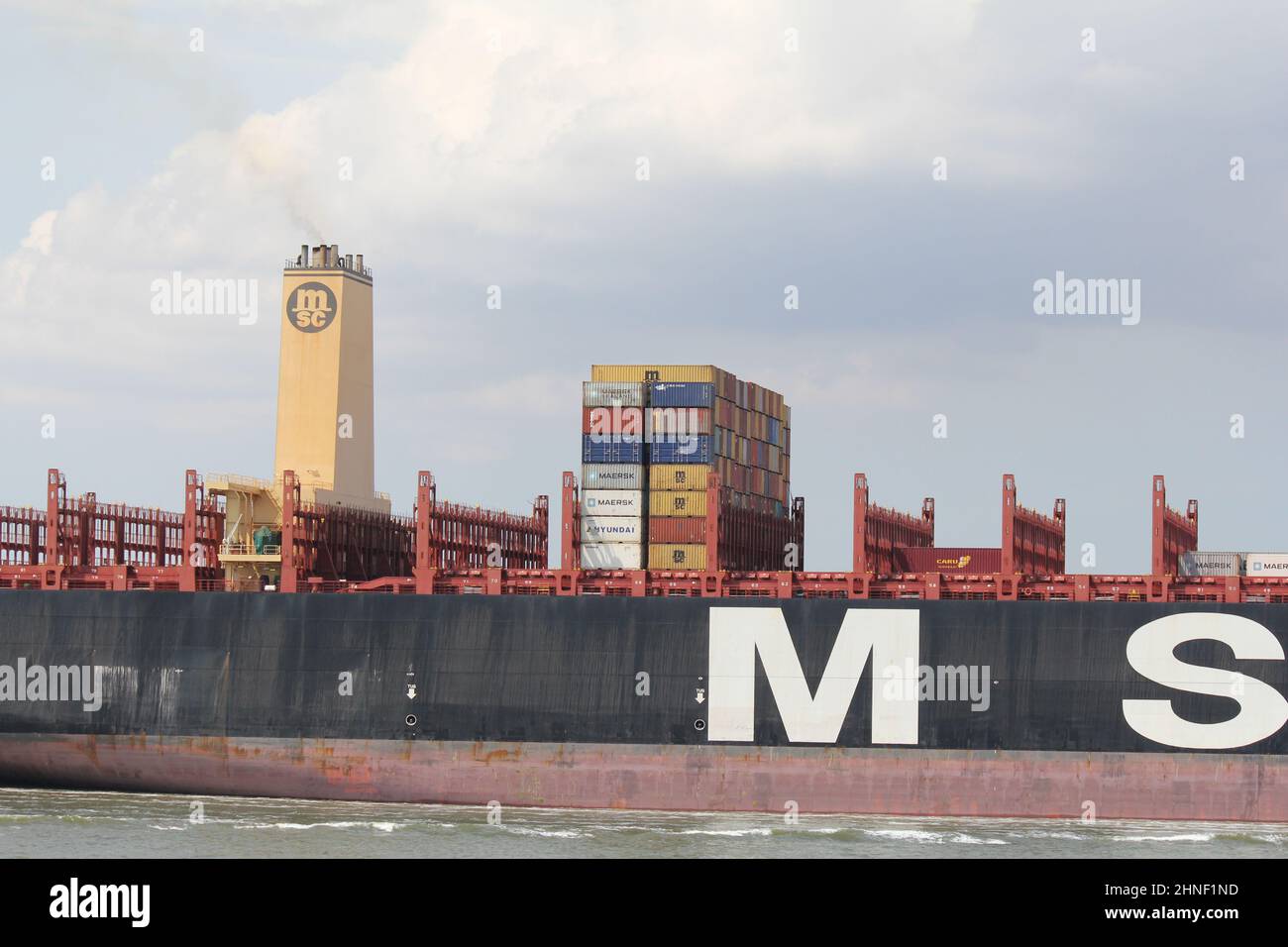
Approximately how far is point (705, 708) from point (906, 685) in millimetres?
5854

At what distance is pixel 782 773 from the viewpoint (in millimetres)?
49750

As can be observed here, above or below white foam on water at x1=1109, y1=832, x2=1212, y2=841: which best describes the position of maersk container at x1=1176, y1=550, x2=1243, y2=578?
above

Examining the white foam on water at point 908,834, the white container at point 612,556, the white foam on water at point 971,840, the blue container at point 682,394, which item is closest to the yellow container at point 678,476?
the white container at point 612,556

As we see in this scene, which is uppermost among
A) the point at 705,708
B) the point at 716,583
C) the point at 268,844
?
the point at 716,583

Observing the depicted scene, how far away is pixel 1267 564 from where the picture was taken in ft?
181

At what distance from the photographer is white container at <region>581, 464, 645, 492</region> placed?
57.0 m

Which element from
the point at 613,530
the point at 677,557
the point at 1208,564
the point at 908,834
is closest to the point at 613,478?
the point at 613,530

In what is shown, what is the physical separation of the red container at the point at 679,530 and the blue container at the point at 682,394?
3849 mm

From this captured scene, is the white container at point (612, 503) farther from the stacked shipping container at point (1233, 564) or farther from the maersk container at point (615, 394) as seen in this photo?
the stacked shipping container at point (1233, 564)

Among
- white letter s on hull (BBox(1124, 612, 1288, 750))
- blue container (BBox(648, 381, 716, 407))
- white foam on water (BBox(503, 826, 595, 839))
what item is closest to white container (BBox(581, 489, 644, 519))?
blue container (BBox(648, 381, 716, 407))

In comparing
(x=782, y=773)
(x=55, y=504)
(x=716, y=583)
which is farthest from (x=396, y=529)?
(x=782, y=773)

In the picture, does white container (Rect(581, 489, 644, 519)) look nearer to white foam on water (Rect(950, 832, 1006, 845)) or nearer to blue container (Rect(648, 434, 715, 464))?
blue container (Rect(648, 434, 715, 464))

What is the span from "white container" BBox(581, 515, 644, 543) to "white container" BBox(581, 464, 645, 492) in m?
1.09
